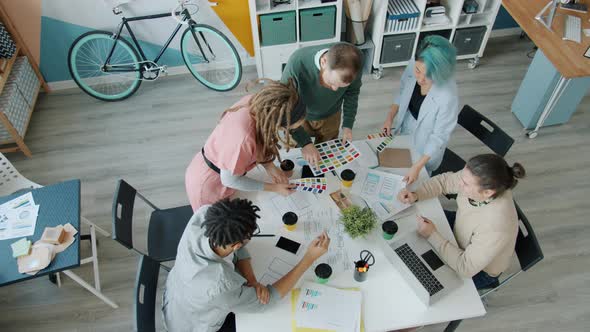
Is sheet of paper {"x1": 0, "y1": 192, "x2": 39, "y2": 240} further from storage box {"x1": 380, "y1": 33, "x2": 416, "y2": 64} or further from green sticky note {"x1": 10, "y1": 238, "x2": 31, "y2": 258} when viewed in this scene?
storage box {"x1": 380, "y1": 33, "x2": 416, "y2": 64}

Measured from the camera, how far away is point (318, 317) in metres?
1.79

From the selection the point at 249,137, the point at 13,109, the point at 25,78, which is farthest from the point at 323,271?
the point at 25,78

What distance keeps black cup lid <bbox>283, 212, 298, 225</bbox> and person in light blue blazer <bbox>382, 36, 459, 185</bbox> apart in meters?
0.70

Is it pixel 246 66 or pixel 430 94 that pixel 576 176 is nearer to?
pixel 430 94

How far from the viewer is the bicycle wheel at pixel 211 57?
3949 millimetres

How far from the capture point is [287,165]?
7.72 ft

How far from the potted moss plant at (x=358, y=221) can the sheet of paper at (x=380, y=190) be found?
0.14 metres

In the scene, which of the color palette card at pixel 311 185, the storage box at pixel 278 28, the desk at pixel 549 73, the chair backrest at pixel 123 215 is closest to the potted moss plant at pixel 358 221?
the color palette card at pixel 311 185

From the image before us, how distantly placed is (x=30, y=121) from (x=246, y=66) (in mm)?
2239

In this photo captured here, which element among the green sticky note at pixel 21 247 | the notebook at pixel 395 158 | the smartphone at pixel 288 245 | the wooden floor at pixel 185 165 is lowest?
the wooden floor at pixel 185 165

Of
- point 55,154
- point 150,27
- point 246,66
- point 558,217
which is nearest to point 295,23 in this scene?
point 246,66

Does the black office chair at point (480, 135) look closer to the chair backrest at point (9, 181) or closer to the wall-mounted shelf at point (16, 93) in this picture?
the chair backrest at point (9, 181)

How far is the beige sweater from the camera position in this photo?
1.81m

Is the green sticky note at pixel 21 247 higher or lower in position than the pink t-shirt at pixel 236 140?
lower
